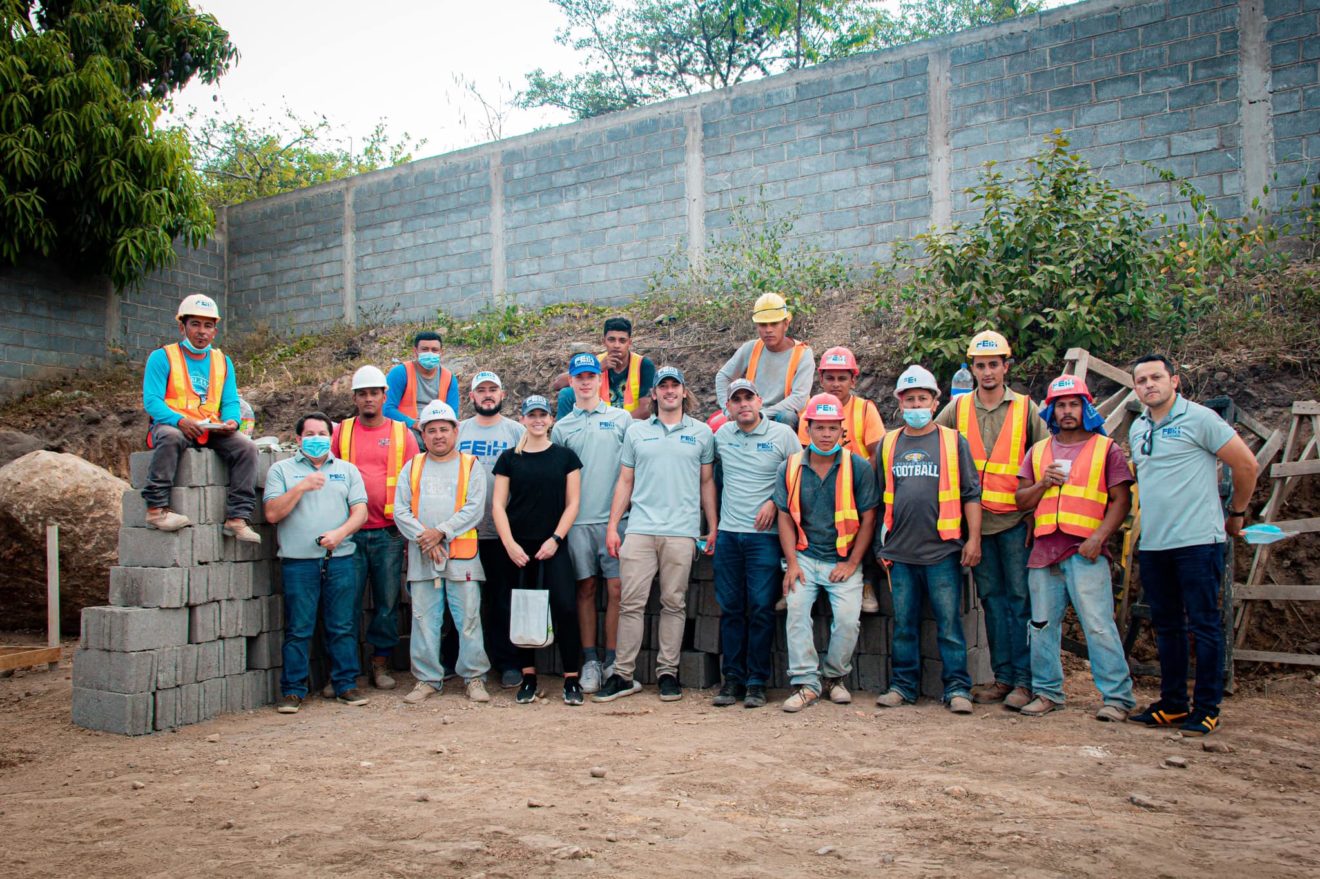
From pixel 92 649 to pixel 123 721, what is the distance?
0.55 meters

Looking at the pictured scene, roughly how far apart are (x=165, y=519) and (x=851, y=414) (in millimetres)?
4595

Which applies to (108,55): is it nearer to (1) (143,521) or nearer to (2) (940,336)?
(1) (143,521)

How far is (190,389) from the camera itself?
282 inches

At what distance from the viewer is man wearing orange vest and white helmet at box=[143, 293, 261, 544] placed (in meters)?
6.95

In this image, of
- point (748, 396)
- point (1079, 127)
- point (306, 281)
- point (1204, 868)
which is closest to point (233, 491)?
point (748, 396)

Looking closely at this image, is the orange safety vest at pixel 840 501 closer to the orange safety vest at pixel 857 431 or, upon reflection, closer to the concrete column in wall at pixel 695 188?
the orange safety vest at pixel 857 431

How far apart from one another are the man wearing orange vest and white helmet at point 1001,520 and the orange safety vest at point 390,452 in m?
3.99

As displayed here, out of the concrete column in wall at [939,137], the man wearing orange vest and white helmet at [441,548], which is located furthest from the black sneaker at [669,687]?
the concrete column in wall at [939,137]

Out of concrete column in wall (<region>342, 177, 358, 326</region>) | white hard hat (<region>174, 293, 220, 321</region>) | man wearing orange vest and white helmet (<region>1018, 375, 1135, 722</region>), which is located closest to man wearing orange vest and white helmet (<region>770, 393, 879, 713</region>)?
man wearing orange vest and white helmet (<region>1018, 375, 1135, 722</region>)

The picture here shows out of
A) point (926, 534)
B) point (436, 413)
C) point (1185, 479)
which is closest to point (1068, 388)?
point (1185, 479)

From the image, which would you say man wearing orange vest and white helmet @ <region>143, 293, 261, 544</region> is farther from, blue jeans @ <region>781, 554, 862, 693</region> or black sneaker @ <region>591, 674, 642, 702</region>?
blue jeans @ <region>781, 554, 862, 693</region>

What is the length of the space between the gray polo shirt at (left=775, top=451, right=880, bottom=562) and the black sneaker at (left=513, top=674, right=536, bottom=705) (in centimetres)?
214

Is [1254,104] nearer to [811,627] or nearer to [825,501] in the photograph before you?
[825,501]

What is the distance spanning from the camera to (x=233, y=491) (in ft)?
23.9
